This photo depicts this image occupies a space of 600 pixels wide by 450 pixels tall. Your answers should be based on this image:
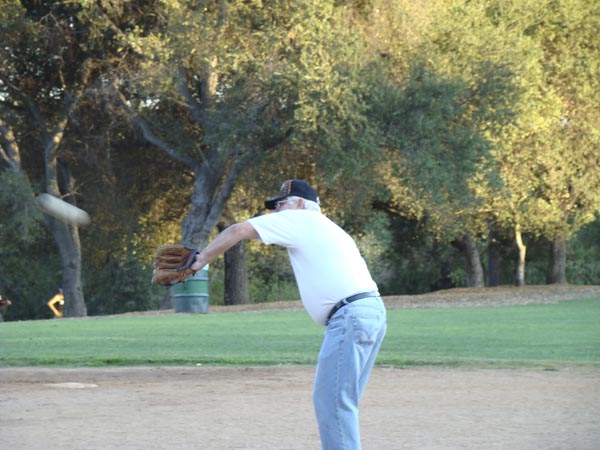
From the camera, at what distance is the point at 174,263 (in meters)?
6.86

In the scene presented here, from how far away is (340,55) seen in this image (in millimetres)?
31938

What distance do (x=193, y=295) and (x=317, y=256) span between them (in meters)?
27.8

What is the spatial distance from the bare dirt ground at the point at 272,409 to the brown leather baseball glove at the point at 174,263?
2317 mm

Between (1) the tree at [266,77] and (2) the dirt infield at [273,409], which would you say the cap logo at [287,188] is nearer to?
(2) the dirt infield at [273,409]

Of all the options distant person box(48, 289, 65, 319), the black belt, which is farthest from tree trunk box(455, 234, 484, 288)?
the black belt

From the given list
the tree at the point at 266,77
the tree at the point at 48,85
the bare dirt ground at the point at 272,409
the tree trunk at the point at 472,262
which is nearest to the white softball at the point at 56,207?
the tree at the point at 48,85

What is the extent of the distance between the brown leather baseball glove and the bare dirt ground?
2317mm

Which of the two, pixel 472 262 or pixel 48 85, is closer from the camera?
pixel 48 85

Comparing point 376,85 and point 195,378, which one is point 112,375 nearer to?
point 195,378

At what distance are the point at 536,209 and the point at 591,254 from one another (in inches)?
964

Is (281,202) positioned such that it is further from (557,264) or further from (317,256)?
(557,264)

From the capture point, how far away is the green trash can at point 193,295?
33.5 metres

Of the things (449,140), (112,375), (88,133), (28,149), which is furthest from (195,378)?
(28,149)

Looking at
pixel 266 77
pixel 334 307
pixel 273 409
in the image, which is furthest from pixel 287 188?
pixel 266 77
